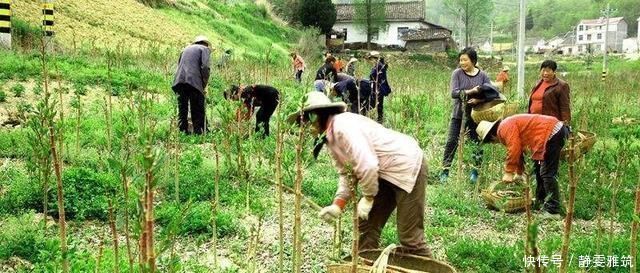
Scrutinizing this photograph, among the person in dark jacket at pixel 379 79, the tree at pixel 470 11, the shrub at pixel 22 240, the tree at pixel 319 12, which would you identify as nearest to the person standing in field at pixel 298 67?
the person in dark jacket at pixel 379 79

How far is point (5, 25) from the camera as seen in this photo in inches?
471

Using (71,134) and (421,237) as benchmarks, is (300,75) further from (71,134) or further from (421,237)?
(421,237)

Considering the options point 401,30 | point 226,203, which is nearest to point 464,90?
point 226,203

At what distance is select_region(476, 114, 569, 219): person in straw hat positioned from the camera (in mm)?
4949

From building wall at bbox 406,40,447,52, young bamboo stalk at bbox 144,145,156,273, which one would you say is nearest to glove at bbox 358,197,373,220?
young bamboo stalk at bbox 144,145,156,273

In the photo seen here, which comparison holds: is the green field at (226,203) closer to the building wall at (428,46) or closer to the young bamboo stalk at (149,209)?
the young bamboo stalk at (149,209)

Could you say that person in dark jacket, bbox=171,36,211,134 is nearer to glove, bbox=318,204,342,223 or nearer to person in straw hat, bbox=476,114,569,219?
person in straw hat, bbox=476,114,569,219

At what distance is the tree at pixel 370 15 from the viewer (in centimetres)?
4272

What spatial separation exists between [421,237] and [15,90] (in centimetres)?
728

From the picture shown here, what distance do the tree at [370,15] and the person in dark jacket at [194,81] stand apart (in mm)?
35749

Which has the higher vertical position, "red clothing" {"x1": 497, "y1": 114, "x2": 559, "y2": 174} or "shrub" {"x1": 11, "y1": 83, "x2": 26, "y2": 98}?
"shrub" {"x1": 11, "y1": 83, "x2": 26, "y2": 98}

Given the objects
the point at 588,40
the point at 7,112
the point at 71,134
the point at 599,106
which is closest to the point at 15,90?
the point at 7,112

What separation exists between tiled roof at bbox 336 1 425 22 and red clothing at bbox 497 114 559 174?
1734 inches

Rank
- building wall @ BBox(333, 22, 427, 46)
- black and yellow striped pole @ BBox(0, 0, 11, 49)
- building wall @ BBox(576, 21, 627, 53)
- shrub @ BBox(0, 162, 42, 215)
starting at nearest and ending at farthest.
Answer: shrub @ BBox(0, 162, 42, 215), black and yellow striped pole @ BBox(0, 0, 11, 49), building wall @ BBox(333, 22, 427, 46), building wall @ BBox(576, 21, 627, 53)
